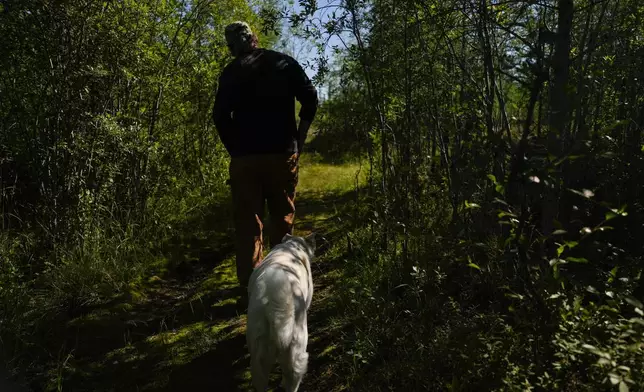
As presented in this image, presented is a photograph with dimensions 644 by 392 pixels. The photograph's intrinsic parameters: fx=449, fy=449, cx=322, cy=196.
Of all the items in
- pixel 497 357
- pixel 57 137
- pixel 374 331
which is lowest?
pixel 374 331

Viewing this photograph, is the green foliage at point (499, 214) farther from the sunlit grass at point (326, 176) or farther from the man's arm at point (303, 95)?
the sunlit grass at point (326, 176)

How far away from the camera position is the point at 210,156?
Answer: 23.0ft

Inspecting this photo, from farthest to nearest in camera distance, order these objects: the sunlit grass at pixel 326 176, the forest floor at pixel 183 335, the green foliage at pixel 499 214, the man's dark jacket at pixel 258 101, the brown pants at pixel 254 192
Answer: the sunlit grass at pixel 326 176, the brown pants at pixel 254 192, the man's dark jacket at pixel 258 101, the forest floor at pixel 183 335, the green foliage at pixel 499 214

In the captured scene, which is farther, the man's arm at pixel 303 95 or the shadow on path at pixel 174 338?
the man's arm at pixel 303 95

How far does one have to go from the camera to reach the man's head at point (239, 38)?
3.66 m

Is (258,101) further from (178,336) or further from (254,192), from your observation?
(178,336)

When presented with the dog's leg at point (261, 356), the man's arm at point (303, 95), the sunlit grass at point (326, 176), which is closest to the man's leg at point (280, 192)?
the man's arm at point (303, 95)

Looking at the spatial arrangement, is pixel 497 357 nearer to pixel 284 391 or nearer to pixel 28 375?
pixel 284 391

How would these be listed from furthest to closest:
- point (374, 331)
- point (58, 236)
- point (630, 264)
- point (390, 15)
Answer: point (58, 236) < point (390, 15) < point (374, 331) < point (630, 264)

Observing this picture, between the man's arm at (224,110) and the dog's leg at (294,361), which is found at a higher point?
the man's arm at (224,110)

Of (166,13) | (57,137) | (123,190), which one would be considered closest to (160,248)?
(123,190)

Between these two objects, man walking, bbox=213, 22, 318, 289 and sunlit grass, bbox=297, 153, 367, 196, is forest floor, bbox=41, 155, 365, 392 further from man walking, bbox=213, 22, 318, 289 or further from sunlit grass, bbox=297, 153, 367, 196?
sunlit grass, bbox=297, 153, 367, 196

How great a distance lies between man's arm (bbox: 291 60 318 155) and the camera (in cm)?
377

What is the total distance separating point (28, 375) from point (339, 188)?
5.65 m
